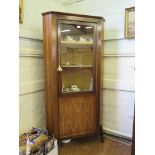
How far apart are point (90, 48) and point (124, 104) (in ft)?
3.00

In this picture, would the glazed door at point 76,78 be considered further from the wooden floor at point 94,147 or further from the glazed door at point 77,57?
the wooden floor at point 94,147

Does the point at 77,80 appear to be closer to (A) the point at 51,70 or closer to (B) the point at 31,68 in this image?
(A) the point at 51,70

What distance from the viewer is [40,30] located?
2.48 meters

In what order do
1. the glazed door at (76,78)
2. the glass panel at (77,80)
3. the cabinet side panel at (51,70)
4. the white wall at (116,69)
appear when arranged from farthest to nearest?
the white wall at (116,69) < the glass panel at (77,80) < the glazed door at (76,78) < the cabinet side panel at (51,70)

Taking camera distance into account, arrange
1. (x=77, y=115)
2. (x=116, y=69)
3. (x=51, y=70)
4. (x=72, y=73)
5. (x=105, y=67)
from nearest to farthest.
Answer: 1. (x=51, y=70)
2. (x=77, y=115)
3. (x=72, y=73)
4. (x=116, y=69)
5. (x=105, y=67)

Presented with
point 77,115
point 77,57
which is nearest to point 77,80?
point 77,57

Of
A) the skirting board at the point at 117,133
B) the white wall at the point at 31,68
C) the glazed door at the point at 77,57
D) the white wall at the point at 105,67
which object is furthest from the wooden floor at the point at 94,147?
the glazed door at the point at 77,57

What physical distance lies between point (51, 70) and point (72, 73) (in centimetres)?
38

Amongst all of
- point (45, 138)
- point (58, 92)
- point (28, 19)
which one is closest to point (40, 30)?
point (28, 19)

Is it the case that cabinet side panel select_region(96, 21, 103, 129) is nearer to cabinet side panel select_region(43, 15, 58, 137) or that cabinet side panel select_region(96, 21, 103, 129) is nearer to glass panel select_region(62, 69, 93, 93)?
glass panel select_region(62, 69, 93, 93)

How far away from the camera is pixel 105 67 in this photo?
2.75 metres

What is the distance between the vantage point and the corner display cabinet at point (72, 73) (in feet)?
7.17

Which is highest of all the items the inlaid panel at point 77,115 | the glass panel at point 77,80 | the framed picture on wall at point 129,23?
the framed picture on wall at point 129,23
